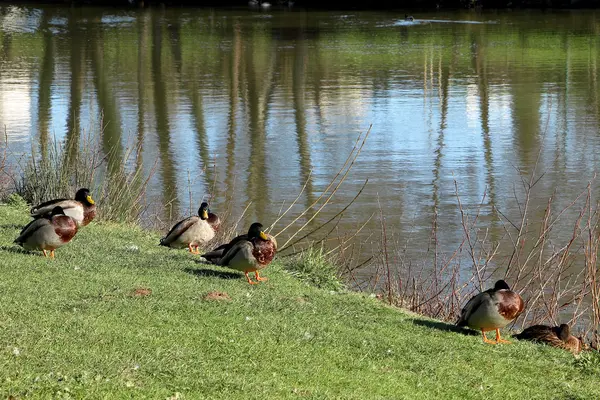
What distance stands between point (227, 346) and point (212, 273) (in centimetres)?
299

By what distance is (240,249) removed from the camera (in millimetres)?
10547

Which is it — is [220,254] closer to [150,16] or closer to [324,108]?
[324,108]

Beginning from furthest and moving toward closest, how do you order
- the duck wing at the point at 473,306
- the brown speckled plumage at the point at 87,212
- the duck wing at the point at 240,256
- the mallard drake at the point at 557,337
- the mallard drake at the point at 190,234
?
1. the brown speckled plumage at the point at 87,212
2. the mallard drake at the point at 190,234
3. the duck wing at the point at 240,256
4. the mallard drake at the point at 557,337
5. the duck wing at the point at 473,306

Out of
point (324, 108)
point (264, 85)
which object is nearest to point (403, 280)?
point (324, 108)

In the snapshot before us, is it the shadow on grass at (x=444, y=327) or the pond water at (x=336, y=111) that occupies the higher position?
the pond water at (x=336, y=111)

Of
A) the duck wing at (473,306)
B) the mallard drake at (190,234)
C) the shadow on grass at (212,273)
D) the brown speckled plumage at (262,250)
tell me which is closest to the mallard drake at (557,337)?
the duck wing at (473,306)

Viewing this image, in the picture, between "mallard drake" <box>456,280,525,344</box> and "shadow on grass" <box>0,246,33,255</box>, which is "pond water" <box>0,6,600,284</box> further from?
"mallard drake" <box>456,280,525,344</box>

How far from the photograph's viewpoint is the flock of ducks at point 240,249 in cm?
932

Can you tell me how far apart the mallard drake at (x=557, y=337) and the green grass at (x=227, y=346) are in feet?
1.44

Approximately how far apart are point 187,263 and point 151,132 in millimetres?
13650

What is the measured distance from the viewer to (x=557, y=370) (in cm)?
884

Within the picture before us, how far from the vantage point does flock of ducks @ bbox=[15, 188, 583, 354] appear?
9.32 m

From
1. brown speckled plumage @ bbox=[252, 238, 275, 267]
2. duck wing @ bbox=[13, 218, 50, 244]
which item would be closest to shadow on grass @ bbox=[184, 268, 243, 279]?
brown speckled plumage @ bbox=[252, 238, 275, 267]

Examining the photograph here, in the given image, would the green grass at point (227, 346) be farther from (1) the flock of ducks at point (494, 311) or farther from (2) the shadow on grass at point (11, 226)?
(2) the shadow on grass at point (11, 226)
